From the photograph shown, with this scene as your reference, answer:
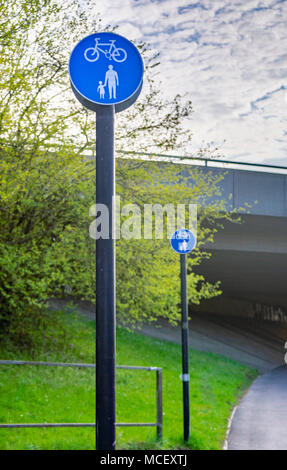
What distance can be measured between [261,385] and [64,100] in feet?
35.7

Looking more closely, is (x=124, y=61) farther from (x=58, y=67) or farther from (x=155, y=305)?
(x=155, y=305)

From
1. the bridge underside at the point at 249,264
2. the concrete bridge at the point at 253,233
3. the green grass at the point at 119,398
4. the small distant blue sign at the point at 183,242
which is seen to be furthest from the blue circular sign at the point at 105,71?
the bridge underside at the point at 249,264

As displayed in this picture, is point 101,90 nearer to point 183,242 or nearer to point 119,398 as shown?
point 183,242

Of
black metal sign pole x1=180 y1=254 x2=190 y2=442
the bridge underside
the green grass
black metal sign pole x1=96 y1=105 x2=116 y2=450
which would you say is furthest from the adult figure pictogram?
the bridge underside

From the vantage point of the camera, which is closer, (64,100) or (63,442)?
(63,442)

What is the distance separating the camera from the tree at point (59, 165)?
10.2m

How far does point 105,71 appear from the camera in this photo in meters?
4.02

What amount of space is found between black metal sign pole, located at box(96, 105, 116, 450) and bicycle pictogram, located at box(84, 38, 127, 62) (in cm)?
65

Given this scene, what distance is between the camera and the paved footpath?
8562 mm

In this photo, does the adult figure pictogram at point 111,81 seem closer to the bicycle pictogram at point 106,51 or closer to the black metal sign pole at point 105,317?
the bicycle pictogram at point 106,51

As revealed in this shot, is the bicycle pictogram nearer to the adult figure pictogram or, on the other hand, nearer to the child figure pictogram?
the adult figure pictogram

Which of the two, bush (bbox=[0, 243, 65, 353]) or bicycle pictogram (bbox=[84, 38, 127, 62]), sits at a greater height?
bicycle pictogram (bbox=[84, 38, 127, 62])
